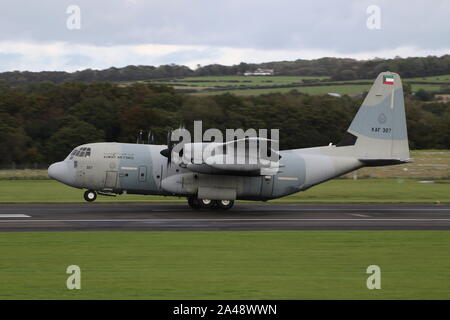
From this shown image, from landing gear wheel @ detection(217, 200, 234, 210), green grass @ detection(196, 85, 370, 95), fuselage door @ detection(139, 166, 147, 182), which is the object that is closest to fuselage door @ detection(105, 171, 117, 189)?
fuselage door @ detection(139, 166, 147, 182)

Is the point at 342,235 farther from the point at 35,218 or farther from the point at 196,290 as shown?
the point at 35,218

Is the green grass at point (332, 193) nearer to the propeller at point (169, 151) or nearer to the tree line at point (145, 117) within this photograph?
the propeller at point (169, 151)

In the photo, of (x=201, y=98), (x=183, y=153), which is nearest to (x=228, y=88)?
(x=201, y=98)

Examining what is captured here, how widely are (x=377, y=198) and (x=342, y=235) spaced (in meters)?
18.0

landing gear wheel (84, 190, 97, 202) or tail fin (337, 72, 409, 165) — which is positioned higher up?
tail fin (337, 72, 409, 165)

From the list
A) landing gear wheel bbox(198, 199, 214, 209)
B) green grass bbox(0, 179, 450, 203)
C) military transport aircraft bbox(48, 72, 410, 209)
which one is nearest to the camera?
military transport aircraft bbox(48, 72, 410, 209)

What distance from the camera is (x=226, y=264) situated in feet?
55.8

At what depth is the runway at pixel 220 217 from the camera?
24.9 meters

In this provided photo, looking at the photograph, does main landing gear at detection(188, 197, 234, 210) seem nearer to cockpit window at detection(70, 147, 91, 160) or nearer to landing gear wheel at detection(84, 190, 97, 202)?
landing gear wheel at detection(84, 190, 97, 202)

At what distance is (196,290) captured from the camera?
13914 millimetres

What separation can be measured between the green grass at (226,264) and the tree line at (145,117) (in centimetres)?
3558

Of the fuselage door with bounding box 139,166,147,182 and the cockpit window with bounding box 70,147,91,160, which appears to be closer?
the fuselage door with bounding box 139,166,147,182

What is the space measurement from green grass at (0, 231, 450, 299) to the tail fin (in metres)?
8.86

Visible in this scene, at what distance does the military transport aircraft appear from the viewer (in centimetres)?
3016
